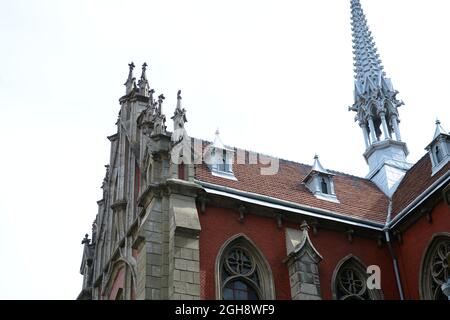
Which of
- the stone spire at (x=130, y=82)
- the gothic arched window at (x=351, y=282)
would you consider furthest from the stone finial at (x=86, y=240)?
the gothic arched window at (x=351, y=282)

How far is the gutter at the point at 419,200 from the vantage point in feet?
75.2

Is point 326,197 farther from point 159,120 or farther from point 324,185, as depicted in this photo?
point 159,120

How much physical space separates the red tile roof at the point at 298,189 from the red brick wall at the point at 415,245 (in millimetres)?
1601

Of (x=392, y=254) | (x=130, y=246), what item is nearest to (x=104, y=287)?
(x=130, y=246)

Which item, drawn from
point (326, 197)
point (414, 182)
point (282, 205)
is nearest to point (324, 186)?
point (326, 197)

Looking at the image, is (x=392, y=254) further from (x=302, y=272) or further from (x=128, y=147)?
(x=128, y=147)

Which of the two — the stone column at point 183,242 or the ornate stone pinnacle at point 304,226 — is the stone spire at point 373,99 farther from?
the stone column at point 183,242

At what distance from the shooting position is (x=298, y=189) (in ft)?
86.7

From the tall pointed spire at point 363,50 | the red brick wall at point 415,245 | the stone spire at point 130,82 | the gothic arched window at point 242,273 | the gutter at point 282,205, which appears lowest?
the gothic arched window at point 242,273

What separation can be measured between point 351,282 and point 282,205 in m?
3.54

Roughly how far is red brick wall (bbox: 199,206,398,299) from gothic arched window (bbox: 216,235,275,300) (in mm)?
221
